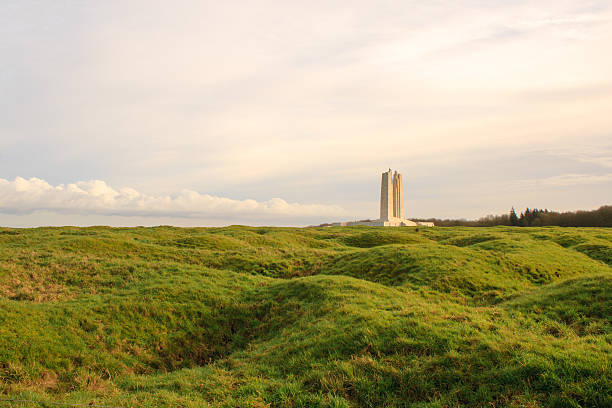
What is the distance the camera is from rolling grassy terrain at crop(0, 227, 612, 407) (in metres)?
10.9

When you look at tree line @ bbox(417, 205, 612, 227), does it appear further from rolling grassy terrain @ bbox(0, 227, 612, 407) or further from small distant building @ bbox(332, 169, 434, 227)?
rolling grassy terrain @ bbox(0, 227, 612, 407)

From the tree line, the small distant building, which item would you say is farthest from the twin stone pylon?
the tree line

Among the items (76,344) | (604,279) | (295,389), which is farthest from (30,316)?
(604,279)

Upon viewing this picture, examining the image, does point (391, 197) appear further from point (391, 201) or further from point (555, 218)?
point (555, 218)

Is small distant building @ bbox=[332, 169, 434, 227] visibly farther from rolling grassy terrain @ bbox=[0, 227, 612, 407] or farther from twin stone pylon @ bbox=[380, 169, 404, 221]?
rolling grassy terrain @ bbox=[0, 227, 612, 407]

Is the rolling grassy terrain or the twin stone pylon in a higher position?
the twin stone pylon

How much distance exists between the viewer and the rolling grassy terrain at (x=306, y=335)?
10.9 metres

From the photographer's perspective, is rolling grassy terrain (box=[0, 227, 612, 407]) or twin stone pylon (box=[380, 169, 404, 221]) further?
twin stone pylon (box=[380, 169, 404, 221])

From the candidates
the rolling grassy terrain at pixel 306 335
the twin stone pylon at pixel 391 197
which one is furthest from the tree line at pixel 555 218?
the rolling grassy terrain at pixel 306 335

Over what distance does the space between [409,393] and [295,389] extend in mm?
3251

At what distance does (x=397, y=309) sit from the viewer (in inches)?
711

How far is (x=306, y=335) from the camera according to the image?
16.0 meters

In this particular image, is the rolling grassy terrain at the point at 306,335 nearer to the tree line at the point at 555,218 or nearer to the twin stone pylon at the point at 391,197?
the twin stone pylon at the point at 391,197

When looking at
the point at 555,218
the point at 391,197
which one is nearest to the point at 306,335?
the point at 391,197
